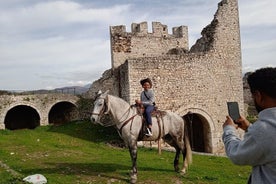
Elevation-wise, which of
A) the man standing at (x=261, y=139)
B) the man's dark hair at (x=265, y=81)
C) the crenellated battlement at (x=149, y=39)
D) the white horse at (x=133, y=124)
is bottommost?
the white horse at (x=133, y=124)

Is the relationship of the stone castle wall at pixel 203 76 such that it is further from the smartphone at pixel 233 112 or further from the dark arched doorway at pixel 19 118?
the smartphone at pixel 233 112

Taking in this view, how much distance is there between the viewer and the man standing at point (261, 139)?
275 centimetres

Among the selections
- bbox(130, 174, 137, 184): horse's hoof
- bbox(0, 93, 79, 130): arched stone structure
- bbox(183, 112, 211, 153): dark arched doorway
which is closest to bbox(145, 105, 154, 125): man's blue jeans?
bbox(130, 174, 137, 184): horse's hoof

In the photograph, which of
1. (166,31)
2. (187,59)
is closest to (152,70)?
(187,59)

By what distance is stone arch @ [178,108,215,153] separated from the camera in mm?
18562

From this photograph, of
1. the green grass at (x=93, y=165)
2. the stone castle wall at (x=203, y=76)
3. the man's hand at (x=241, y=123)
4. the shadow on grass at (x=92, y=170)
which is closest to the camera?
the man's hand at (x=241, y=123)

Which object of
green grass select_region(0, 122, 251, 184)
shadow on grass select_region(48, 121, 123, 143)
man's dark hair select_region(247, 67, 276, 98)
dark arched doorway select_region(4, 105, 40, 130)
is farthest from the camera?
dark arched doorway select_region(4, 105, 40, 130)

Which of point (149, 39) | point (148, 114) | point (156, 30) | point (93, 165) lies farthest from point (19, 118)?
point (148, 114)

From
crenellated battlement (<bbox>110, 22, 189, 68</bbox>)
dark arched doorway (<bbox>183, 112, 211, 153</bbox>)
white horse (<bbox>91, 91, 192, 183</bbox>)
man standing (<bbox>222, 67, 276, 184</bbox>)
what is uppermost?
crenellated battlement (<bbox>110, 22, 189, 68</bbox>)

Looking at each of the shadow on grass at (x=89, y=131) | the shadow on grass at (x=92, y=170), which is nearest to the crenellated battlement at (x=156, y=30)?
the shadow on grass at (x=89, y=131)

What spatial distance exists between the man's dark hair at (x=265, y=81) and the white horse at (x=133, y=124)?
233 inches

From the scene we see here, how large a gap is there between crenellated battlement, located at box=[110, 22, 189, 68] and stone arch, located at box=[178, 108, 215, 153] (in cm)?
672

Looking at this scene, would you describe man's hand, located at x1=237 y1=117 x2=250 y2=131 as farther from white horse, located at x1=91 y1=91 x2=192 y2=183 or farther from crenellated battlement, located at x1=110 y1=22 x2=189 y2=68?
crenellated battlement, located at x1=110 y1=22 x2=189 y2=68

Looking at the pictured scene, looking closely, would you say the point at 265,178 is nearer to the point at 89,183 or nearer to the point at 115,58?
the point at 89,183
